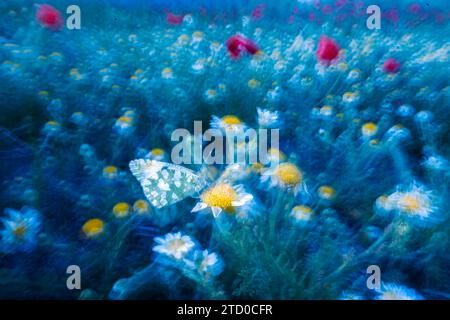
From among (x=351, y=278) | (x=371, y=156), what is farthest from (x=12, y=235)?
(x=371, y=156)

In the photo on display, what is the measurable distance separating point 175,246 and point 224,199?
0.42 ft

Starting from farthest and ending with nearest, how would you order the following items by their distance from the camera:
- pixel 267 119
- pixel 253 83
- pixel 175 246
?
pixel 253 83, pixel 267 119, pixel 175 246

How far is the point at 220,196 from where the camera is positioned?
2.47 feet

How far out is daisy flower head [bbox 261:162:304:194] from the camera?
79 cm

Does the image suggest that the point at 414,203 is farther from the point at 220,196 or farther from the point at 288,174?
the point at 220,196

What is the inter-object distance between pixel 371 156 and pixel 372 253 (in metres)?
0.26

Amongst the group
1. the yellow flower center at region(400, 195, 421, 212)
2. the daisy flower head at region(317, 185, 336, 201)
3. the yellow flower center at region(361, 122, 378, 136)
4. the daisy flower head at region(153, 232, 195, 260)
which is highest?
the yellow flower center at region(361, 122, 378, 136)

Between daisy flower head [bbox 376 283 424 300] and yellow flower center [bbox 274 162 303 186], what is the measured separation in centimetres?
27

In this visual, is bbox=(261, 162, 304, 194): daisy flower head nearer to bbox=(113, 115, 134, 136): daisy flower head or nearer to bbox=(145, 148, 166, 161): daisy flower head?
bbox=(145, 148, 166, 161): daisy flower head

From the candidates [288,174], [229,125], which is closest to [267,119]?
[229,125]

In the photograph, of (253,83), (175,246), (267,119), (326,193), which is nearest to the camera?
(175,246)

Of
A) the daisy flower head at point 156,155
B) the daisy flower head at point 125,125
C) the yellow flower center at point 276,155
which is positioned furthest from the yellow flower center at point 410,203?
the daisy flower head at point 125,125

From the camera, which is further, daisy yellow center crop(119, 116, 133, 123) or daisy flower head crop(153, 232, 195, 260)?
daisy yellow center crop(119, 116, 133, 123)

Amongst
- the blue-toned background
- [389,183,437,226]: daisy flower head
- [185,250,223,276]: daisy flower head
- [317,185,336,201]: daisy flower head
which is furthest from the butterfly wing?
[389,183,437,226]: daisy flower head
